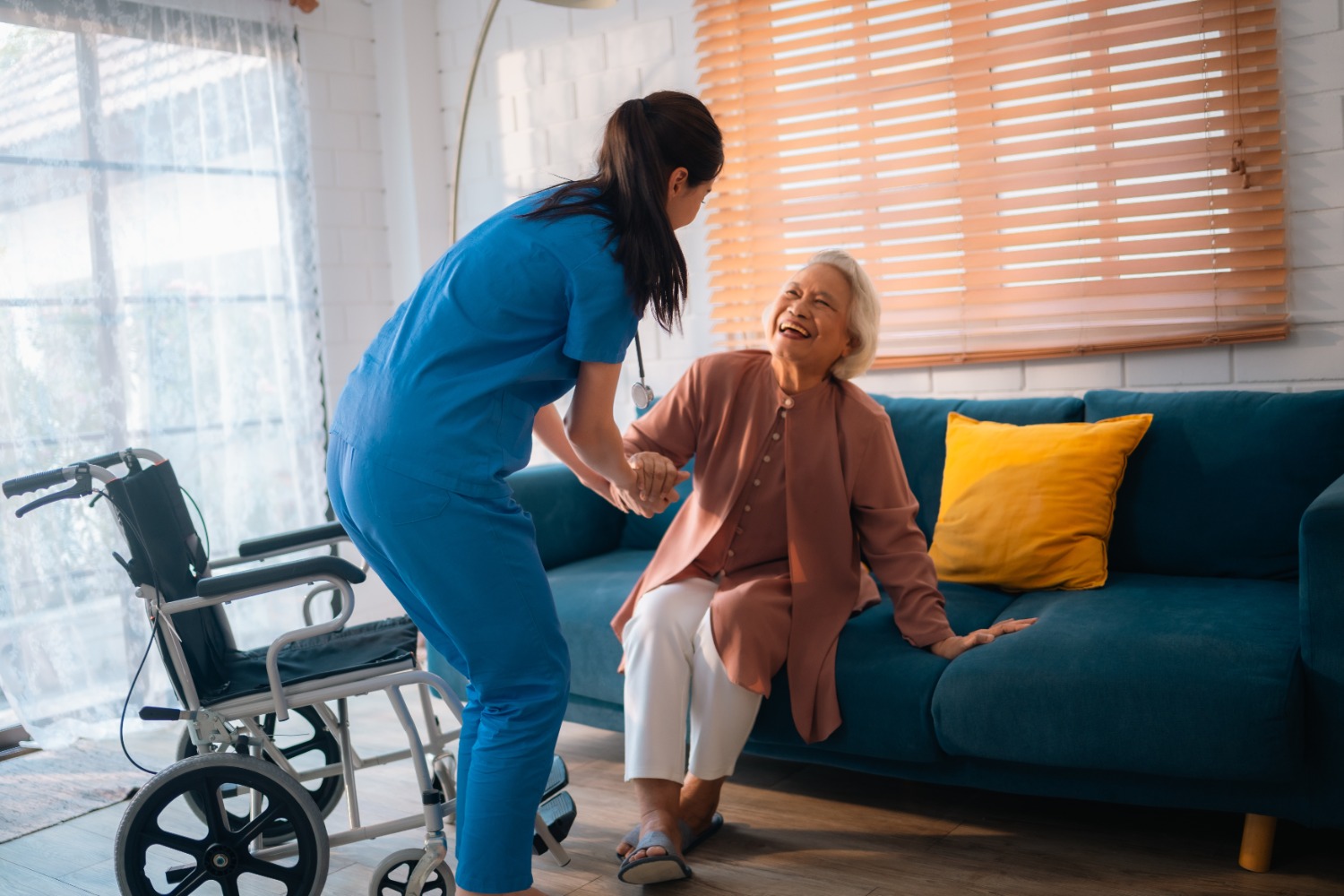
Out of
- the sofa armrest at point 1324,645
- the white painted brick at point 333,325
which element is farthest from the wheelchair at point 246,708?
the white painted brick at point 333,325

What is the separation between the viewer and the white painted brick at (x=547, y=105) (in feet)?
12.5

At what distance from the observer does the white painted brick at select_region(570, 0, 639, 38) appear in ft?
11.8

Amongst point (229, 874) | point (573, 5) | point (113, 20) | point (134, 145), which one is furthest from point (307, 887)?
point (113, 20)

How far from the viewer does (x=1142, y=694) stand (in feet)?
6.29

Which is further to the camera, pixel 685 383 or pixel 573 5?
pixel 573 5

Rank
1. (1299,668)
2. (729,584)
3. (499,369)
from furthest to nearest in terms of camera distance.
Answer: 1. (729,584)
2. (1299,668)
3. (499,369)

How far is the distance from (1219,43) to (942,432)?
42.6 inches

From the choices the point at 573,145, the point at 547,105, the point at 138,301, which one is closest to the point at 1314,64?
the point at 573,145

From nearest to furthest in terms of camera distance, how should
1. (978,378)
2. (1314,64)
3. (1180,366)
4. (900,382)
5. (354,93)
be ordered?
(1314,64) → (1180,366) → (978,378) → (900,382) → (354,93)

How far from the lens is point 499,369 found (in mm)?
1680

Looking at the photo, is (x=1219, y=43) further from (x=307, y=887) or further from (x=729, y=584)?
(x=307, y=887)

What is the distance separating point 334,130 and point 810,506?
2431 millimetres

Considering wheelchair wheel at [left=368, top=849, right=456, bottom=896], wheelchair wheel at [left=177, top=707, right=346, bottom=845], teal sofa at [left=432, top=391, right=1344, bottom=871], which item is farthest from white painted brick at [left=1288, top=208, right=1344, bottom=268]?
wheelchair wheel at [left=177, top=707, right=346, bottom=845]

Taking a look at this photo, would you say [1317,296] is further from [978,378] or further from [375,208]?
[375,208]
